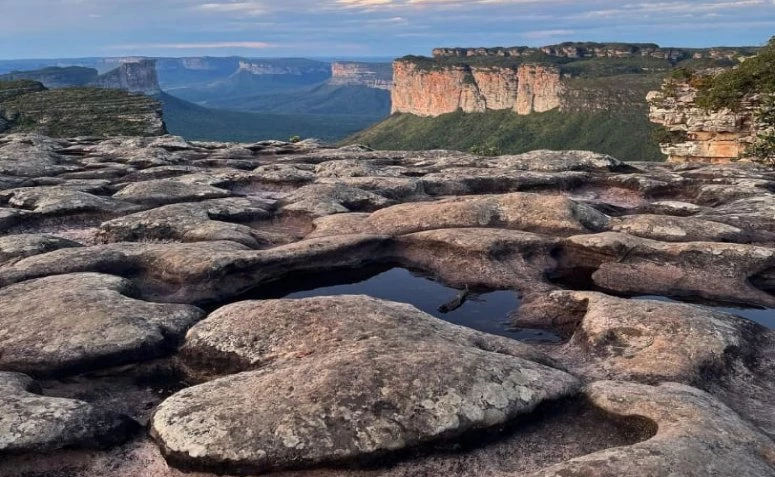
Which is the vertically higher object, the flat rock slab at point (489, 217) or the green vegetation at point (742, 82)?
the green vegetation at point (742, 82)

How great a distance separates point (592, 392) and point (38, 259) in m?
18.0

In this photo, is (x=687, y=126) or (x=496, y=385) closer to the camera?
(x=496, y=385)

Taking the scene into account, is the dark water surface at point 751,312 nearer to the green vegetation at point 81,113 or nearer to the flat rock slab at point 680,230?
the flat rock slab at point 680,230

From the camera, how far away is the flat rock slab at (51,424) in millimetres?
11336

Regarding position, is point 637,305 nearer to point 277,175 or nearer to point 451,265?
point 451,265

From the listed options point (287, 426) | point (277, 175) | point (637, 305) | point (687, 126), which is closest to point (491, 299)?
point (637, 305)

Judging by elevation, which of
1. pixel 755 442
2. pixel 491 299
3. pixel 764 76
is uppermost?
pixel 764 76

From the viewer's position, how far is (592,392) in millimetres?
13312

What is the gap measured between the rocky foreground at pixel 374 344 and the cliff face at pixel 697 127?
30965mm

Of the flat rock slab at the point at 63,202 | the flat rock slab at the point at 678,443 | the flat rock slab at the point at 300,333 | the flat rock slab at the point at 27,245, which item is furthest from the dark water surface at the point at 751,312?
the flat rock slab at the point at 63,202

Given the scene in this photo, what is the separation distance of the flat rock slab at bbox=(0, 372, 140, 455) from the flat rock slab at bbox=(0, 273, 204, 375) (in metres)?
1.95

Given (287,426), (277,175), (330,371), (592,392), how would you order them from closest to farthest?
(287,426)
(330,371)
(592,392)
(277,175)

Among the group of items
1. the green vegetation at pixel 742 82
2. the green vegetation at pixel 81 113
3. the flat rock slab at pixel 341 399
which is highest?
the green vegetation at pixel 742 82

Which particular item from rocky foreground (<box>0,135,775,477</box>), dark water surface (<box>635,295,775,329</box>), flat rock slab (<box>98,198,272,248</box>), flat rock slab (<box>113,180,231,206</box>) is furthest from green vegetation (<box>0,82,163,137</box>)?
dark water surface (<box>635,295,775,329</box>)
